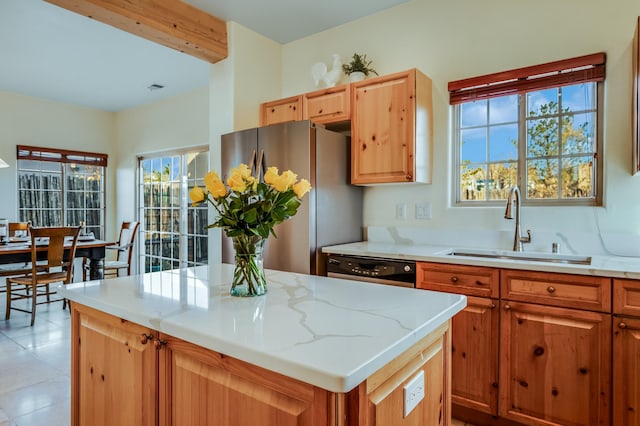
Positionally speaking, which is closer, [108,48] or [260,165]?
[260,165]

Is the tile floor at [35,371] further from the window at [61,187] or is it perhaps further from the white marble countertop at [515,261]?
the window at [61,187]

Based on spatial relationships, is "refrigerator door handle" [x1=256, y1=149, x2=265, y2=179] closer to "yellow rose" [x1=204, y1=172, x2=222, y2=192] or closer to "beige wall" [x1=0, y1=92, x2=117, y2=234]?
"yellow rose" [x1=204, y1=172, x2=222, y2=192]

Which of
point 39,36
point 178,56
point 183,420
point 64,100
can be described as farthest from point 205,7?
point 64,100

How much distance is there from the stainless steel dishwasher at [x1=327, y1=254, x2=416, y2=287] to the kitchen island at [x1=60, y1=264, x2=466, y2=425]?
2.96 ft

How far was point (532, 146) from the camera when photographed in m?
2.54

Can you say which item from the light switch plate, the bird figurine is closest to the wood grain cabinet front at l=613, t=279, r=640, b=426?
the light switch plate

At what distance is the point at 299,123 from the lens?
2.65m

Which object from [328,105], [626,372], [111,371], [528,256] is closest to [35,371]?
[111,371]

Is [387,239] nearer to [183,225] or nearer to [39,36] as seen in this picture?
[183,225]

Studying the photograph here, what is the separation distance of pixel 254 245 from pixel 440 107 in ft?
6.91

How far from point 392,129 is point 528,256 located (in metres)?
1.19

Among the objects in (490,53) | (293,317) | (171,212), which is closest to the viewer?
Answer: (293,317)

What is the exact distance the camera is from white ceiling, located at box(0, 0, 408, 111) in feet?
9.84

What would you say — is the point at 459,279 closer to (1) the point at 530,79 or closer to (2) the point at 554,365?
(2) the point at 554,365
